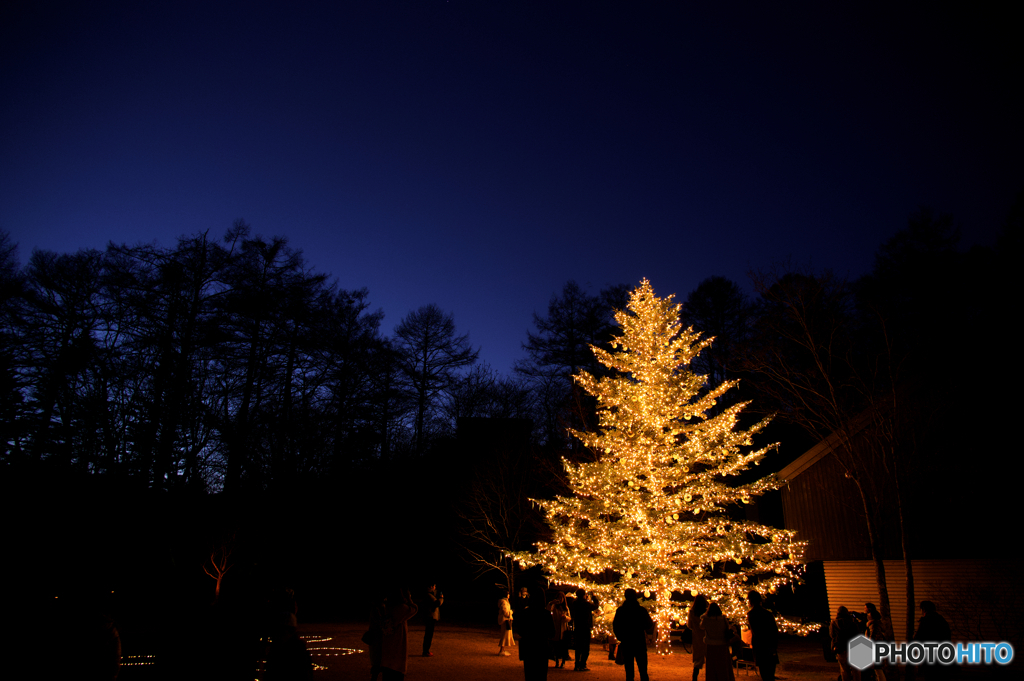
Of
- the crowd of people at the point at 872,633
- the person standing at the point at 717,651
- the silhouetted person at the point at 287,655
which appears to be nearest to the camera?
the silhouetted person at the point at 287,655

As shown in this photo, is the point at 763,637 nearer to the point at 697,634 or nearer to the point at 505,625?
the point at 697,634

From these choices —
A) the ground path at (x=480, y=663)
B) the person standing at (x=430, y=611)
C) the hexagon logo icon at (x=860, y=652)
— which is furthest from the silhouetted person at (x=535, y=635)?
the person standing at (x=430, y=611)

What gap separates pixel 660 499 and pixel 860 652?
5749 mm

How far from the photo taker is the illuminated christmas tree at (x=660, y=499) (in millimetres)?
13990

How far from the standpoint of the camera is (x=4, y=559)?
1523 centimetres

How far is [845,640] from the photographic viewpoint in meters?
9.52

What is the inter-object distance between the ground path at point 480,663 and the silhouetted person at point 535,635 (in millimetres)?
4433

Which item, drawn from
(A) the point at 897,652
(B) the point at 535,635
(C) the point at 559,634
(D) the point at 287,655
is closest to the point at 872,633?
(A) the point at 897,652

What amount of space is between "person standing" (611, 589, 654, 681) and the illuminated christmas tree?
482 cm

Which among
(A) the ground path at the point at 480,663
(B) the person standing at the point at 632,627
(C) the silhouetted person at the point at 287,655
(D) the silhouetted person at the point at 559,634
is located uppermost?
(C) the silhouetted person at the point at 287,655

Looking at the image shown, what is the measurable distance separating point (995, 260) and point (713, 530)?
18.2 m

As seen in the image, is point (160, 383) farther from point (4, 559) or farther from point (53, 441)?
point (4, 559)

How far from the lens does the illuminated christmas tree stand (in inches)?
551

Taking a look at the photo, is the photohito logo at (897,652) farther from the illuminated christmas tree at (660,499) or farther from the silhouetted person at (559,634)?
the silhouetted person at (559,634)
